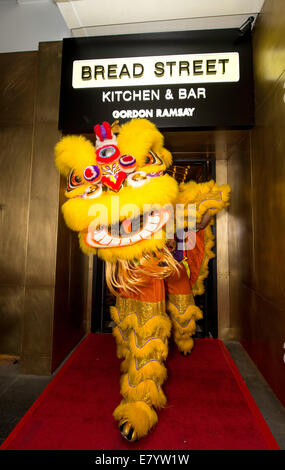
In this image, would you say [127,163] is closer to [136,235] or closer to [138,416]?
[136,235]

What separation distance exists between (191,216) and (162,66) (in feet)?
4.19

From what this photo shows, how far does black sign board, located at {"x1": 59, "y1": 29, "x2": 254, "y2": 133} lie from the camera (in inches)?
78.6

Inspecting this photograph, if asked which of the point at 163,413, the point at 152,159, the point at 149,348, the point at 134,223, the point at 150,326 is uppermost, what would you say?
the point at 152,159

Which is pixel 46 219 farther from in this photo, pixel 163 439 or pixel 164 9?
pixel 164 9

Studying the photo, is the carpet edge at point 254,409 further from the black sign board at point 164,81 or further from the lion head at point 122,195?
the black sign board at point 164,81

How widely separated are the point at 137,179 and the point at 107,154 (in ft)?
0.81

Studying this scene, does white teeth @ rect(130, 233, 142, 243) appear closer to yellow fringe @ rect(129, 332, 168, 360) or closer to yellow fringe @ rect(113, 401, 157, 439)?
yellow fringe @ rect(129, 332, 168, 360)

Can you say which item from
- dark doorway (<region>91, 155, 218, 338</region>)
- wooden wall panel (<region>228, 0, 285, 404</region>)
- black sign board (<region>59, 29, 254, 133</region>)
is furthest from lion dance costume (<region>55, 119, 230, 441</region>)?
dark doorway (<region>91, 155, 218, 338</region>)

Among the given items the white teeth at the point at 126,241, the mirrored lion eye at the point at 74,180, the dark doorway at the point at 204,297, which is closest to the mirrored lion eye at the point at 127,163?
the mirrored lion eye at the point at 74,180

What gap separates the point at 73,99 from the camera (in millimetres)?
2107

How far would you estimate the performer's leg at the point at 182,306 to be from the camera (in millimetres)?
2158

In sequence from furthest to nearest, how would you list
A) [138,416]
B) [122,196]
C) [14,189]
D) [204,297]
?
[204,297], [14,189], [122,196], [138,416]

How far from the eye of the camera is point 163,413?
154cm

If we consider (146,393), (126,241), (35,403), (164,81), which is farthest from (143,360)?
(164,81)
